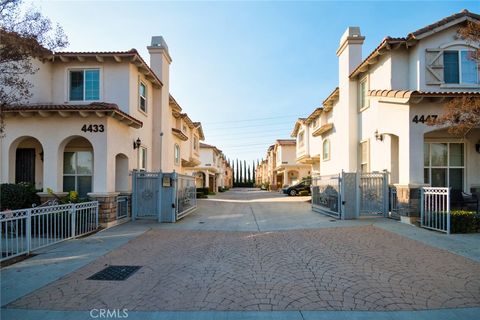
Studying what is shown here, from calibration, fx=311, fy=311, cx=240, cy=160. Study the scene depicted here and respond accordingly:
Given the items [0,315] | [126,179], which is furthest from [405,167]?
[0,315]

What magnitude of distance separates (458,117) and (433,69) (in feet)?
16.8

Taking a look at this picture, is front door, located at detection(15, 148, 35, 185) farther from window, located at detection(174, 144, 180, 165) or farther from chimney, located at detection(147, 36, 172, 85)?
window, located at detection(174, 144, 180, 165)

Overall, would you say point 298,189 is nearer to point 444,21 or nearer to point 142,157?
point 142,157

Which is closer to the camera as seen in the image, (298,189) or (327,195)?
(327,195)

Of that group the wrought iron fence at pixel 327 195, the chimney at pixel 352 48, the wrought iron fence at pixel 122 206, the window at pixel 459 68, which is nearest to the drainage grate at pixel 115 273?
the wrought iron fence at pixel 122 206

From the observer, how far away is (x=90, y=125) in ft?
36.4

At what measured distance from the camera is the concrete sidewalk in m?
5.25

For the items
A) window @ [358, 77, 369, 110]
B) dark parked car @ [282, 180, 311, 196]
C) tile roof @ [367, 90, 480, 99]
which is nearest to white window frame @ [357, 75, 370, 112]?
window @ [358, 77, 369, 110]

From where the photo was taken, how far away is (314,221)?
12.6m

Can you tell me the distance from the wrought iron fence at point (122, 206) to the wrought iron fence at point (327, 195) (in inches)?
346

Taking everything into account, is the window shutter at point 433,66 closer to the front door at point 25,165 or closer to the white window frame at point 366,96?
the white window frame at point 366,96

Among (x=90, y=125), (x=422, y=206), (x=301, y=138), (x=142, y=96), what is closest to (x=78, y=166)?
(x=90, y=125)

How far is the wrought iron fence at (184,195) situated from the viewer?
13047 millimetres

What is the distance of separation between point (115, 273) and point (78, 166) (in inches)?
331
